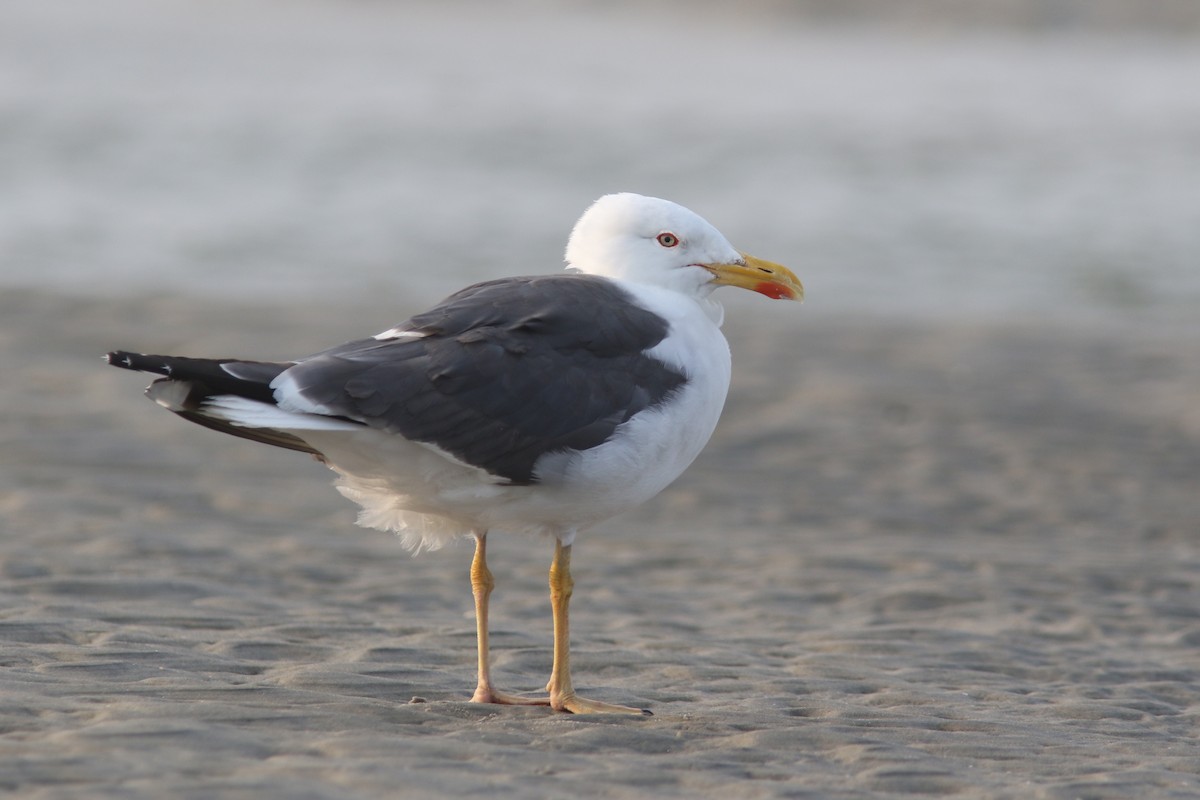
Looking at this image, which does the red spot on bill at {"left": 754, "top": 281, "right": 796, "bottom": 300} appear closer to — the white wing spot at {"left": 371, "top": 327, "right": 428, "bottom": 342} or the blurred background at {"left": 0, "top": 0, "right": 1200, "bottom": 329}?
the white wing spot at {"left": 371, "top": 327, "right": 428, "bottom": 342}

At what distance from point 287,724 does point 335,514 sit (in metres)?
3.95

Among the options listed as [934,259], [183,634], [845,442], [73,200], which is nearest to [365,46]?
[73,200]

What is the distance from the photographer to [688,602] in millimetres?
7352

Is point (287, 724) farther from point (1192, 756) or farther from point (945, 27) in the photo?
point (945, 27)

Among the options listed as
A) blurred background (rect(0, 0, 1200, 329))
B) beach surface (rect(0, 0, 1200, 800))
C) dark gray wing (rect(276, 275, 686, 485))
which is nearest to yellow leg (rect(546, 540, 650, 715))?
beach surface (rect(0, 0, 1200, 800))

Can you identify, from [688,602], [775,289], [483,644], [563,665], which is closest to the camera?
[563,665]

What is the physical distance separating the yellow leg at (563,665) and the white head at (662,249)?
100 centimetres

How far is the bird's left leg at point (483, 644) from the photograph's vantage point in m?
5.38

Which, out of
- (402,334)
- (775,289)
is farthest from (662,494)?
(402,334)

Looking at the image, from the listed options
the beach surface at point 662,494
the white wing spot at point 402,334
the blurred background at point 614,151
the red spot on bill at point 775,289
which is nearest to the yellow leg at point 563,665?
the beach surface at point 662,494

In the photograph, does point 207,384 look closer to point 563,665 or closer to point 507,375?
point 507,375

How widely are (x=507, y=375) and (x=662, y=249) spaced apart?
0.96m

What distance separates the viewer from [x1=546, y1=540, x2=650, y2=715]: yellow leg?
5312 mm

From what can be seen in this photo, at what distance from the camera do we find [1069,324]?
46.5ft
